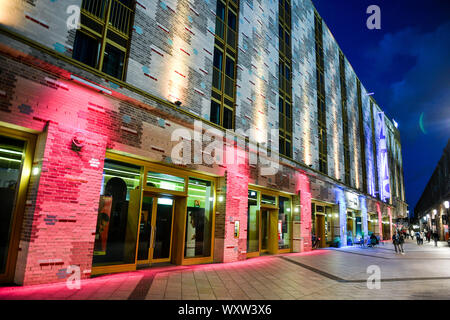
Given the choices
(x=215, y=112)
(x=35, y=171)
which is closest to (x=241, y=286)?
(x=35, y=171)

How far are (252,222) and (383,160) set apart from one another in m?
31.7

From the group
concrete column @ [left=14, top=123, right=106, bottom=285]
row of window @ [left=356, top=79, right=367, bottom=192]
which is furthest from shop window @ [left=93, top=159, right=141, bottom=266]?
row of window @ [left=356, top=79, right=367, bottom=192]

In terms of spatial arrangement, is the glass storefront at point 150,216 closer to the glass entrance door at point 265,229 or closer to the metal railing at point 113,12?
the metal railing at point 113,12

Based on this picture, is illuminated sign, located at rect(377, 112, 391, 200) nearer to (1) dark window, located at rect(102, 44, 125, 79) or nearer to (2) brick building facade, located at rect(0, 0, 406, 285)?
(2) brick building facade, located at rect(0, 0, 406, 285)

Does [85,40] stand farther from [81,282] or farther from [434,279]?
[434,279]

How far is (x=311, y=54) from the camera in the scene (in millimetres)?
20625

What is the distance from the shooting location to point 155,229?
906 cm

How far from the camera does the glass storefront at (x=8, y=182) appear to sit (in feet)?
19.1

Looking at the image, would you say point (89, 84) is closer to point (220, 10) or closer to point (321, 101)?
point (220, 10)

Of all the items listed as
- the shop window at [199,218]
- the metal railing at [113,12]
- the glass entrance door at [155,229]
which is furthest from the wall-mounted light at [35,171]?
the shop window at [199,218]

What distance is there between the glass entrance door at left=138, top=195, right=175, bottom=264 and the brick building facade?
5 cm
